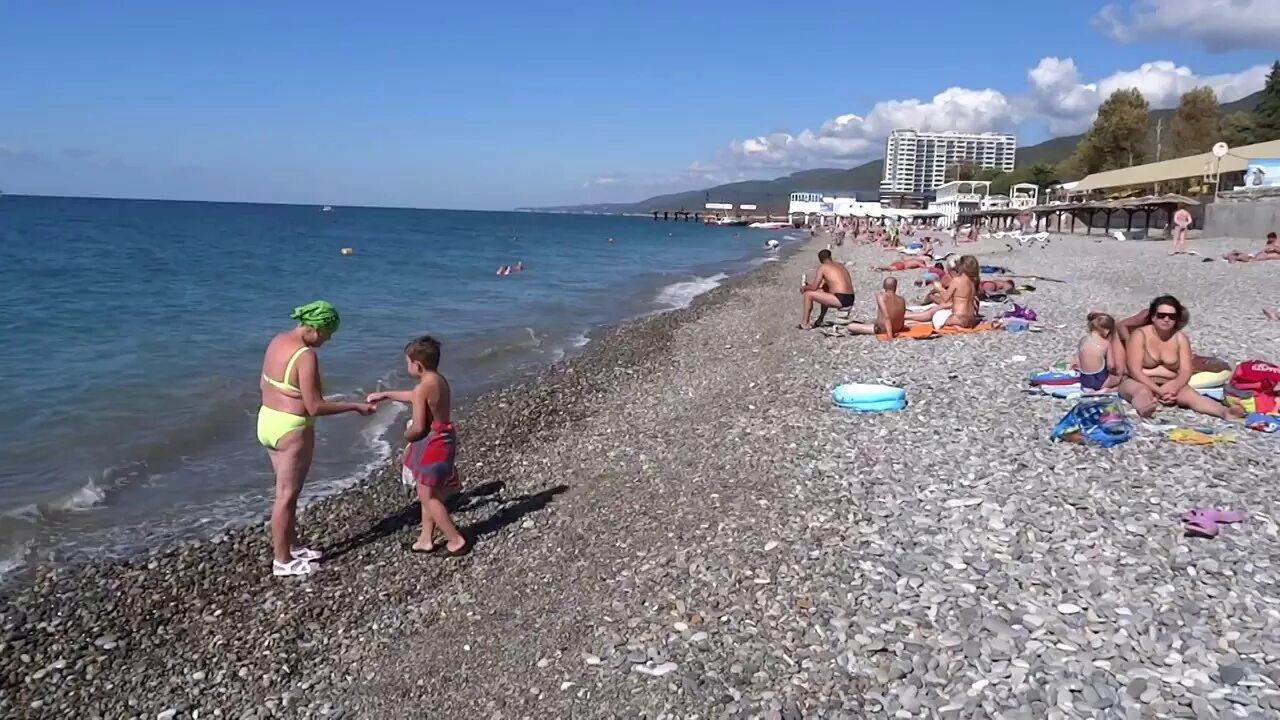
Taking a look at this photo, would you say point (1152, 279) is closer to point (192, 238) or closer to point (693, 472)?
point (693, 472)

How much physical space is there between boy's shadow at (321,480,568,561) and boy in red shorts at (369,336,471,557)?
50 centimetres

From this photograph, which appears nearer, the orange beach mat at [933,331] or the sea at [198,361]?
the sea at [198,361]

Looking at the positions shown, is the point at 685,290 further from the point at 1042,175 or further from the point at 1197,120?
the point at 1042,175

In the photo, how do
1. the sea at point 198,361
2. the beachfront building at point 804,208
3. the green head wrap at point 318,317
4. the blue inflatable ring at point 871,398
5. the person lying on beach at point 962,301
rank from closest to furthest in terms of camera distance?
the green head wrap at point 318,317 → the sea at point 198,361 → the blue inflatable ring at point 871,398 → the person lying on beach at point 962,301 → the beachfront building at point 804,208

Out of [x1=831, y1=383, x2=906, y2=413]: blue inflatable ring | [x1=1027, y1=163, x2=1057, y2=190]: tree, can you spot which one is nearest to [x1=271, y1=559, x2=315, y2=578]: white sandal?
[x1=831, y1=383, x2=906, y2=413]: blue inflatable ring

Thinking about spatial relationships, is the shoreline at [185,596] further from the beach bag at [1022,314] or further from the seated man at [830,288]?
the beach bag at [1022,314]

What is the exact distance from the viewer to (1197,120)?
6600cm

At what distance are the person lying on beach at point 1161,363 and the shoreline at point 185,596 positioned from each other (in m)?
5.41

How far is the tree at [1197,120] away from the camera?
6512 centimetres

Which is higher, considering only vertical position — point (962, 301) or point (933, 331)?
point (962, 301)

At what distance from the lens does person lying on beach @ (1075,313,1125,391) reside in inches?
341

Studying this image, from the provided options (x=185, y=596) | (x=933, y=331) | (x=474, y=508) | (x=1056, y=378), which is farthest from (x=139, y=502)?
(x=933, y=331)

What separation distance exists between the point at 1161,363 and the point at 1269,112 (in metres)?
69.7

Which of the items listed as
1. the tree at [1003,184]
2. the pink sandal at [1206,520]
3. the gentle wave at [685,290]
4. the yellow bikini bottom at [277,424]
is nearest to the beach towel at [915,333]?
the pink sandal at [1206,520]
